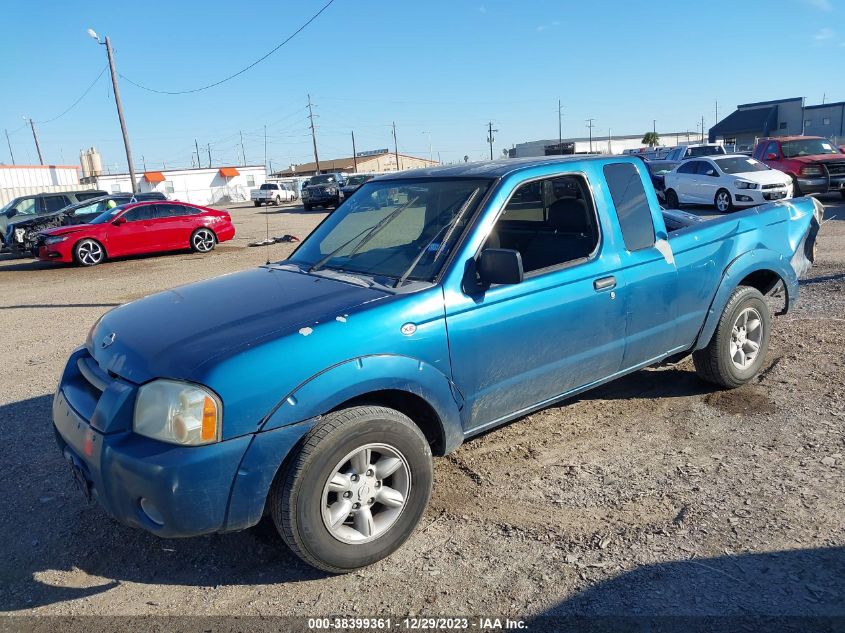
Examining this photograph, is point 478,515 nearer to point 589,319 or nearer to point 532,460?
point 532,460

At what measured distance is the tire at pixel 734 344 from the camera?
4812mm

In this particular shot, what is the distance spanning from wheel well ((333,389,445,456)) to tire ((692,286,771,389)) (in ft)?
8.17

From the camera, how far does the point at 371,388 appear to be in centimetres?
302

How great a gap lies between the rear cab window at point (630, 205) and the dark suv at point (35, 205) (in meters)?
20.2

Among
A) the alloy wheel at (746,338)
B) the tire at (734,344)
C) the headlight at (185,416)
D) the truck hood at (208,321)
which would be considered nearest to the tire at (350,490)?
the headlight at (185,416)

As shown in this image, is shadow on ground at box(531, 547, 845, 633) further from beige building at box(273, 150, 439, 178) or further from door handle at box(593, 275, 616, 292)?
beige building at box(273, 150, 439, 178)

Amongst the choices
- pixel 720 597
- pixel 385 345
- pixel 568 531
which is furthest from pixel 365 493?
pixel 720 597

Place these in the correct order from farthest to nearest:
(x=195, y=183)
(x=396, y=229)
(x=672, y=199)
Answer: (x=195, y=183) → (x=672, y=199) → (x=396, y=229)

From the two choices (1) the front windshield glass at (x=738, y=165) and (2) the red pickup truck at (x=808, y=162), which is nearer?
(1) the front windshield glass at (x=738, y=165)

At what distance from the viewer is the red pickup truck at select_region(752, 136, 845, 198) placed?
59.9ft

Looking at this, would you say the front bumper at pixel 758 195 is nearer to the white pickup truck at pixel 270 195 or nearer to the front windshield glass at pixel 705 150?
the front windshield glass at pixel 705 150

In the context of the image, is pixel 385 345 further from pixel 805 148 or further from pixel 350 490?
pixel 805 148

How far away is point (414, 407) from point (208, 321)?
1125mm

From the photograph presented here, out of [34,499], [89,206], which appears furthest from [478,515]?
[89,206]
